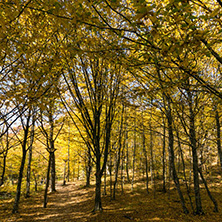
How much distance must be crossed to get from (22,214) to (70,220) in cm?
259

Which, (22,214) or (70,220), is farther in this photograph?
(22,214)

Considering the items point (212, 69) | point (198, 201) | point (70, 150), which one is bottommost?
point (198, 201)

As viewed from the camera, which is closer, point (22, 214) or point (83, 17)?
point (83, 17)

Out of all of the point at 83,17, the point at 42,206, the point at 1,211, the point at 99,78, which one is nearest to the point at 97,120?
the point at 99,78

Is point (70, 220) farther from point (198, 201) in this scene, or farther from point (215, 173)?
point (215, 173)

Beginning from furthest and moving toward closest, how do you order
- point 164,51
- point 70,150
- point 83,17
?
point 70,150 < point 83,17 < point 164,51

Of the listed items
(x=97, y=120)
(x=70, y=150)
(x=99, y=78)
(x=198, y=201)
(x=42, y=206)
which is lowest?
(x=42, y=206)

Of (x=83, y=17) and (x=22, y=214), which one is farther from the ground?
(x=83, y=17)

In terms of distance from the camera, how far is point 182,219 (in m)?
5.71

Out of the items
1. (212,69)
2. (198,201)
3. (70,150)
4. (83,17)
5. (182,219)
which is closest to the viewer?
(83,17)

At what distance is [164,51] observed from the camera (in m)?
1.65

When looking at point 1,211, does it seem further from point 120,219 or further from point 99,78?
point 99,78

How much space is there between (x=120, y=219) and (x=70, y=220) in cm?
214

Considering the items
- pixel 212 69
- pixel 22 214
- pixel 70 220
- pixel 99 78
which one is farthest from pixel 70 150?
pixel 212 69
